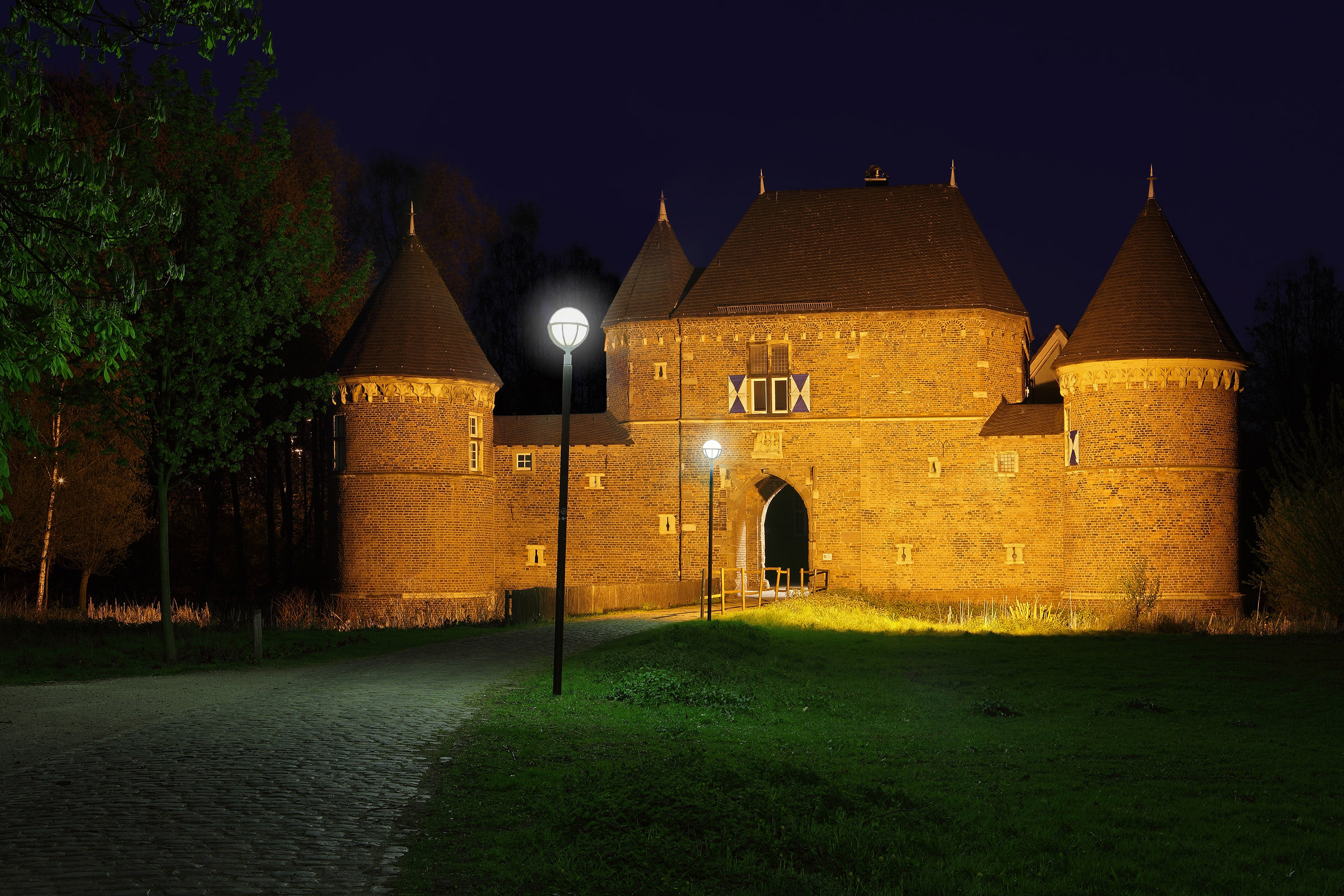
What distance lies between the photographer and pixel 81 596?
98.5ft

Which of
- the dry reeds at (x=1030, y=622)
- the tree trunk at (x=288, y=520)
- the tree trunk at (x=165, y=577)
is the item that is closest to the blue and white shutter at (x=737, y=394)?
the dry reeds at (x=1030, y=622)

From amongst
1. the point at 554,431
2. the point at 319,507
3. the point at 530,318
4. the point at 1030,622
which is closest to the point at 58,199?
the point at 1030,622

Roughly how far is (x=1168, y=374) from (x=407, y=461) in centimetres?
1827

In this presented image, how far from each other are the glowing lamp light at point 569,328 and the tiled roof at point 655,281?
70.0ft

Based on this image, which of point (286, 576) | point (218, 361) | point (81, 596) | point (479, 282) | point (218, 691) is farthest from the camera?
point (479, 282)

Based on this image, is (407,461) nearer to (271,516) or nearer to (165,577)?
(271,516)

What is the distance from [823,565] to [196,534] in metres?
19.8

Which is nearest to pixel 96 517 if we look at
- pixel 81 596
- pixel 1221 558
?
pixel 81 596

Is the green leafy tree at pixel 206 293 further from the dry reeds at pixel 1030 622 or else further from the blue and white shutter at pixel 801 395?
the blue and white shutter at pixel 801 395

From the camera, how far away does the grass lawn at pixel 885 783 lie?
627 cm

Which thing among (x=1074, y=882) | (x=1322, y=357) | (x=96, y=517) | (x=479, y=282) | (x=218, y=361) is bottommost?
(x=1074, y=882)

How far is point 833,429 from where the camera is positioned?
31859 mm

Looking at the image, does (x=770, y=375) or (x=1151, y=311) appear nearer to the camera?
(x=1151, y=311)

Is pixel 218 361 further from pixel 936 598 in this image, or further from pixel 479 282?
pixel 479 282
